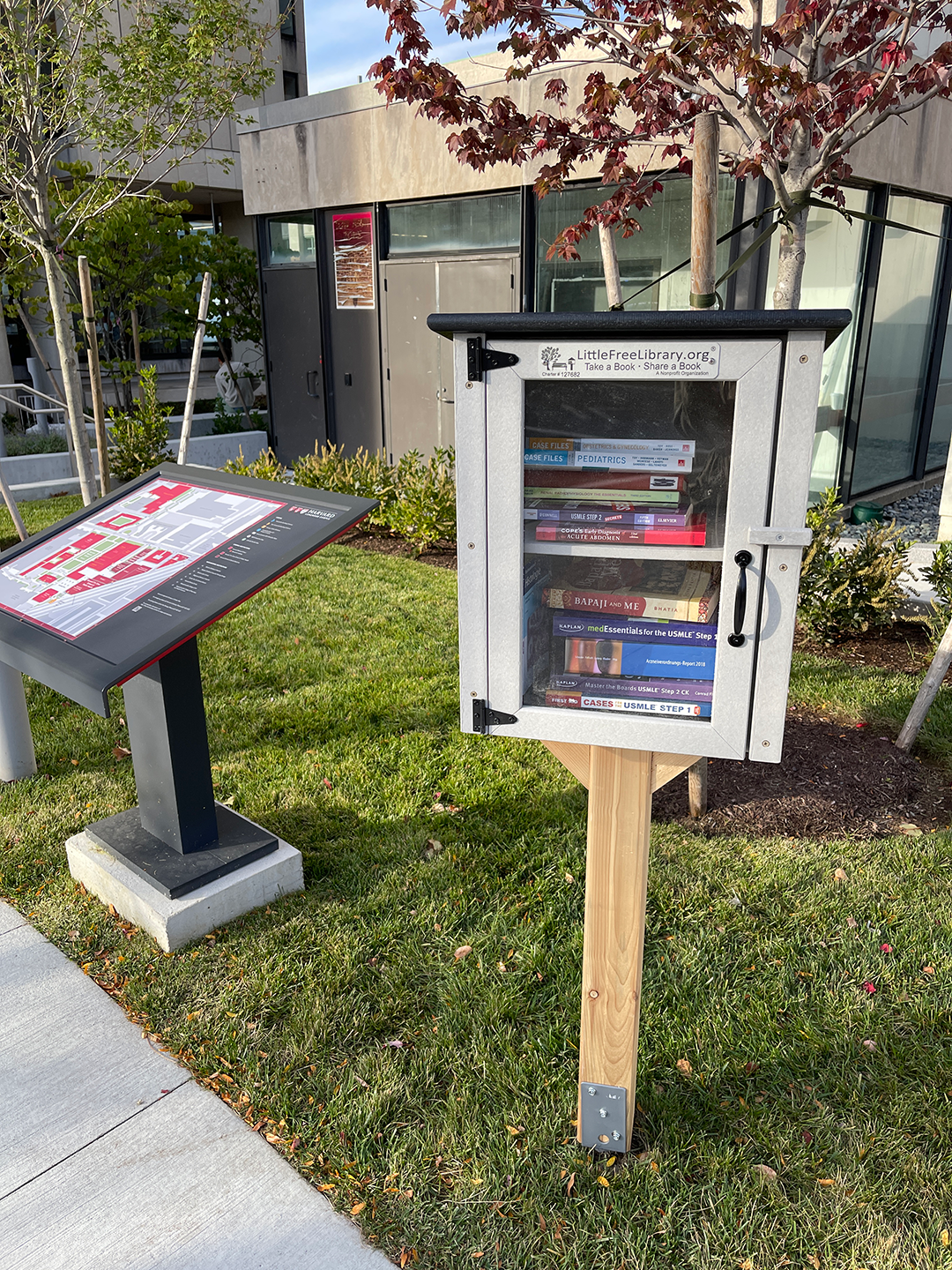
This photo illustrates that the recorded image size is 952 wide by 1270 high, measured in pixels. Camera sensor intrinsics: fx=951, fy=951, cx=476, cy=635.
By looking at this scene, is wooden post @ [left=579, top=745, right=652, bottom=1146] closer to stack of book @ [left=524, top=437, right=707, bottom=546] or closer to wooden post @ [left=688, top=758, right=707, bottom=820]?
stack of book @ [left=524, top=437, right=707, bottom=546]

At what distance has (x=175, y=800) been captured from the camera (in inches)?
134

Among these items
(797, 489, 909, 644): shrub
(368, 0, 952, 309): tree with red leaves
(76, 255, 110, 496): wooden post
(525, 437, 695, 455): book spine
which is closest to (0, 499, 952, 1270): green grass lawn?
(797, 489, 909, 644): shrub

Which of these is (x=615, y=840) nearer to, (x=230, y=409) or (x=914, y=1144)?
(x=914, y=1144)

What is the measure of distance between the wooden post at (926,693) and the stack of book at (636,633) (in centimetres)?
262

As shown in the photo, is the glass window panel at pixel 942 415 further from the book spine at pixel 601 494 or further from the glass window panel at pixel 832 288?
the book spine at pixel 601 494

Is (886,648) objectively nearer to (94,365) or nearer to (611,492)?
(611,492)

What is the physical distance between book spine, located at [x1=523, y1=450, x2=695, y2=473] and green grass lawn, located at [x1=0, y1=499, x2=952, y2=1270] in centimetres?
177

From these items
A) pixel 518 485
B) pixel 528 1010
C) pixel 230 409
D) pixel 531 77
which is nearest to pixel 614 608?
pixel 518 485

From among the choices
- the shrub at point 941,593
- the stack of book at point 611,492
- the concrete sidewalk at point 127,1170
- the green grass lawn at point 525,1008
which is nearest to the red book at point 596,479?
the stack of book at point 611,492

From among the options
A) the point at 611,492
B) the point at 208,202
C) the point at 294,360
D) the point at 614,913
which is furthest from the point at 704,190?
the point at 208,202

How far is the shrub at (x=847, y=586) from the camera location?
5.73m

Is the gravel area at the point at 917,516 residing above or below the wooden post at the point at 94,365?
below

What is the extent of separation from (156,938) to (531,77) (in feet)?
25.9

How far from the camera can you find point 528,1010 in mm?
3014
